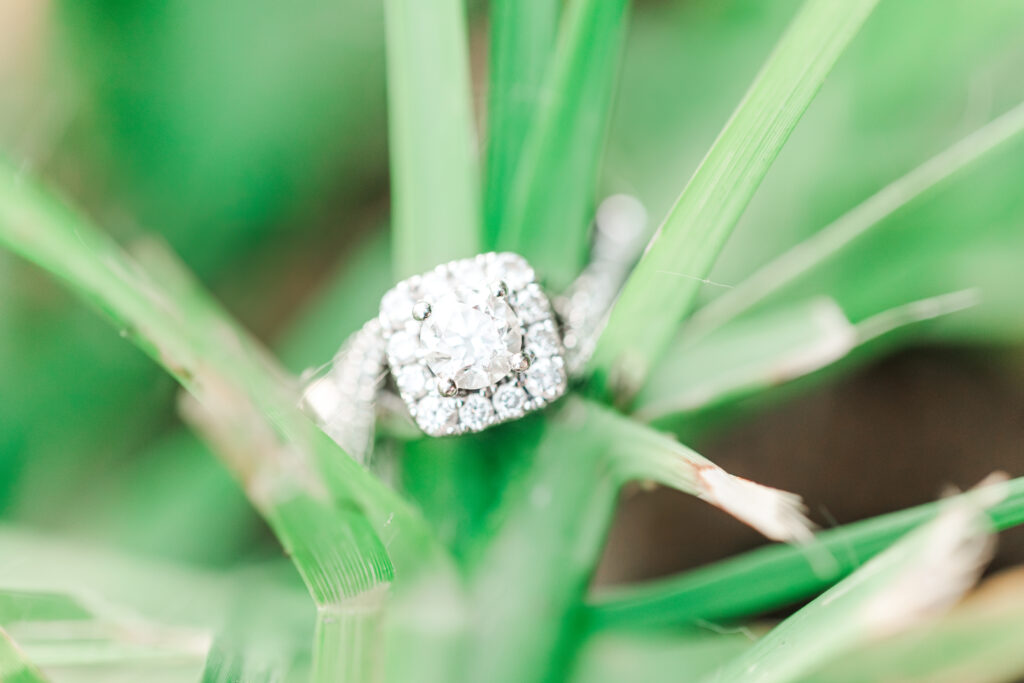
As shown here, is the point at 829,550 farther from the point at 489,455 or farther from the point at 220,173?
the point at 220,173

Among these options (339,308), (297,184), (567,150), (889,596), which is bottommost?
(889,596)

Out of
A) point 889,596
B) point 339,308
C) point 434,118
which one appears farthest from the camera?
point 339,308

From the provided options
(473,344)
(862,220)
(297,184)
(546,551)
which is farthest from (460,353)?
(297,184)

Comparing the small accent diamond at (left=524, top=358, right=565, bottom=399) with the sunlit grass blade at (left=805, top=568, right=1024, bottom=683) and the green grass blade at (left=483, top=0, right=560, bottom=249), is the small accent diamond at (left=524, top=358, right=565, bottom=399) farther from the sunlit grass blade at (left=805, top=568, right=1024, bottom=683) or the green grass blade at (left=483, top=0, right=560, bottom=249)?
the sunlit grass blade at (left=805, top=568, right=1024, bottom=683)

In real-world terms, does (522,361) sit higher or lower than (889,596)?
higher

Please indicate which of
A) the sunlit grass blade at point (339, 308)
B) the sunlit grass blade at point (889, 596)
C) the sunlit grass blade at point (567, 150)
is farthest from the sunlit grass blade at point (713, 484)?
the sunlit grass blade at point (339, 308)

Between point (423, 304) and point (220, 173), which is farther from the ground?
point (220, 173)

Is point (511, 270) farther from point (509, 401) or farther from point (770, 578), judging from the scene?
point (770, 578)

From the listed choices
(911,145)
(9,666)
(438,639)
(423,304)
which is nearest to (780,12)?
(911,145)
